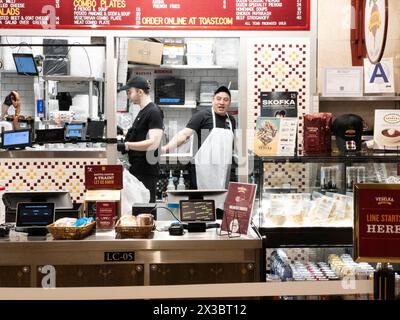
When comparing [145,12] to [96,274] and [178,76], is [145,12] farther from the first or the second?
[96,274]

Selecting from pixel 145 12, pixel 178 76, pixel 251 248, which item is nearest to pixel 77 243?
pixel 251 248

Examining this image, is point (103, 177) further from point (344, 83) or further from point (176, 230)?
point (344, 83)

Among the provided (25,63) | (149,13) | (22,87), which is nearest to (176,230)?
(149,13)

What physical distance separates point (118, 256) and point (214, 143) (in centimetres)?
251

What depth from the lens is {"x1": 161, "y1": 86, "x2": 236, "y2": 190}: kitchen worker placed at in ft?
19.2

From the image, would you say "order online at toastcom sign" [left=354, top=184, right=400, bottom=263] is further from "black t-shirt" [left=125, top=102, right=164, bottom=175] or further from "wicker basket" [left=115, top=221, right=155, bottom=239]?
"black t-shirt" [left=125, top=102, right=164, bottom=175]

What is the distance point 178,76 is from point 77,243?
3.46 meters

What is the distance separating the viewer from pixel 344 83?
5.27 metres

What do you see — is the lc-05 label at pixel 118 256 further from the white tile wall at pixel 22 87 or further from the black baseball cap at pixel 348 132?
the white tile wall at pixel 22 87

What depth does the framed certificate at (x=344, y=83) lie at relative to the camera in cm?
526

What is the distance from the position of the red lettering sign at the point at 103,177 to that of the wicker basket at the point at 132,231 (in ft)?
1.04

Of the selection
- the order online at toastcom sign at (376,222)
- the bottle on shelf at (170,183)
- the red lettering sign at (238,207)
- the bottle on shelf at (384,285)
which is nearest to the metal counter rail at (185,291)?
the bottle on shelf at (384,285)

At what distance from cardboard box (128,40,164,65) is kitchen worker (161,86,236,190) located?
2.43ft

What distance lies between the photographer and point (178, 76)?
6562 mm
